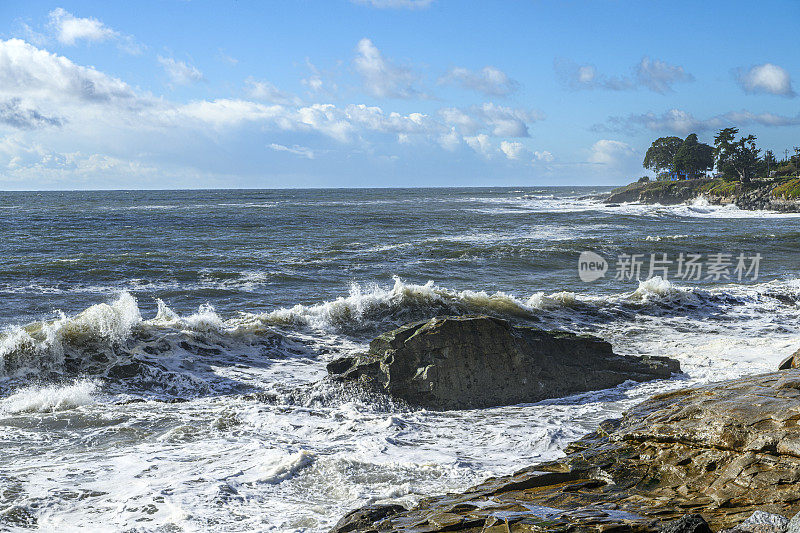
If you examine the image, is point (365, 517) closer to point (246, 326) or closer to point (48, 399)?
point (48, 399)

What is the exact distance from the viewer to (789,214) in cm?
6128

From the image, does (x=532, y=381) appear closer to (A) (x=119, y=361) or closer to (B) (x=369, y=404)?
→ (B) (x=369, y=404)

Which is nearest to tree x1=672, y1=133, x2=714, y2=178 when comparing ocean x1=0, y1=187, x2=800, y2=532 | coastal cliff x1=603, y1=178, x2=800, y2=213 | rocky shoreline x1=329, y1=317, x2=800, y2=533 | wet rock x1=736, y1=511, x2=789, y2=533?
coastal cliff x1=603, y1=178, x2=800, y2=213

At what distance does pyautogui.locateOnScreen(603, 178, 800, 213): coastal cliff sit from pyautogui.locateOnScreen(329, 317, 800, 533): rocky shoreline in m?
68.7

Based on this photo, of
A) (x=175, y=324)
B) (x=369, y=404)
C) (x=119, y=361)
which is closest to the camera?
(x=369, y=404)

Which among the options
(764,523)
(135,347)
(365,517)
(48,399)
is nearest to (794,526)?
(764,523)

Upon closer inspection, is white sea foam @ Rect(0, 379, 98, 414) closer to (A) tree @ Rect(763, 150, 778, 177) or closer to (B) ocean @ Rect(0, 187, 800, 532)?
(B) ocean @ Rect(0, 187, 800, 532)

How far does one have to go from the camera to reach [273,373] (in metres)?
11.9

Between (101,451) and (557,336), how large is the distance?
7.63m

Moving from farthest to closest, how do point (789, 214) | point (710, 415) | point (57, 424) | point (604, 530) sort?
point (789, 214) → point (57, 424) → point (710, 415) → point (604, 530)

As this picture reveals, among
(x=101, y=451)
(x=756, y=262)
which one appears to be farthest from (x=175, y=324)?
(x=756, y=262)

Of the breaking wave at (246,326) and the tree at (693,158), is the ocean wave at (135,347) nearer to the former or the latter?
the breaking wave at (246,326)

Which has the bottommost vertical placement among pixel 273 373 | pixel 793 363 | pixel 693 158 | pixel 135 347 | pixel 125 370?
pixel 273 373

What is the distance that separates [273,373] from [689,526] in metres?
8.86
